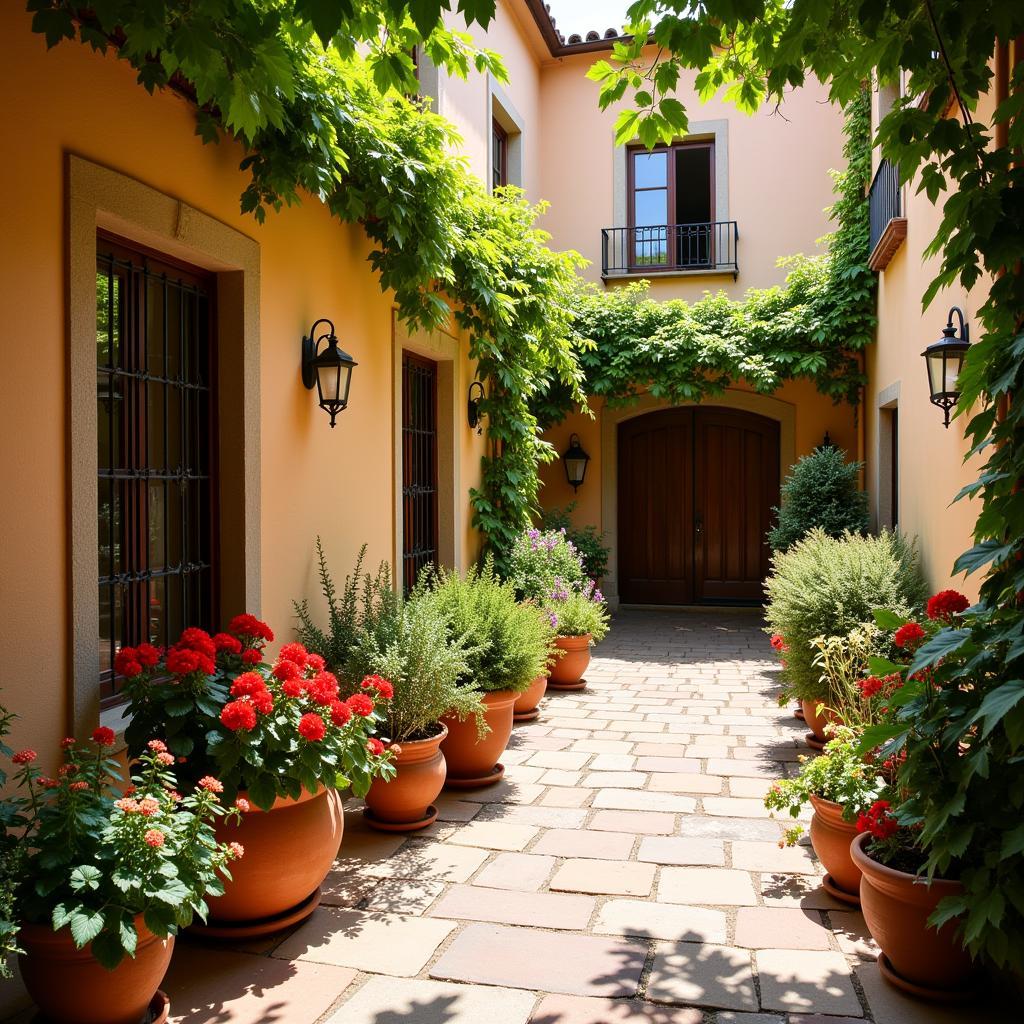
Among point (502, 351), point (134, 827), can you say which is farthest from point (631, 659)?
point (134, 827)

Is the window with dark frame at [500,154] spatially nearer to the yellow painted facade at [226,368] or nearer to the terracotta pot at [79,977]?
the yellow painted facade at [226,368]

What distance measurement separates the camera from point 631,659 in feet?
27.5

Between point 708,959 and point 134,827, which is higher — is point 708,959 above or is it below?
below

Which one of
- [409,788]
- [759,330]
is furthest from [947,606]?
[759,330]

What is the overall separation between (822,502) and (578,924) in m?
6.49

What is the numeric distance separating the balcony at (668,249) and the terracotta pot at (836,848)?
8.46m

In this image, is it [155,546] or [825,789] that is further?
[155,546]

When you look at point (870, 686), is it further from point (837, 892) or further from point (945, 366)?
point (945, 366)

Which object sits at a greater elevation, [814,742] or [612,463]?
[612,463]

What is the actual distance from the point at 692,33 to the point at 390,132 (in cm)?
184

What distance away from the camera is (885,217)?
7.47 m

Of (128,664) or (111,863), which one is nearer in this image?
(111,863)

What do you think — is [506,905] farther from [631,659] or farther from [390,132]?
[631,659]

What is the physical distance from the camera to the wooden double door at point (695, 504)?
11156 mm
